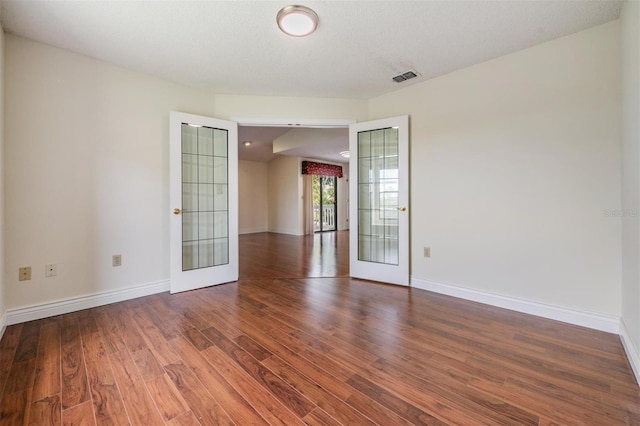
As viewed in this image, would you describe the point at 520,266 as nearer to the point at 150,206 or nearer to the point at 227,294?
the point at 227,294

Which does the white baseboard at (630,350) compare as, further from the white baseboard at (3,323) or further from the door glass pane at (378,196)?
the white baseboard at (3,323)

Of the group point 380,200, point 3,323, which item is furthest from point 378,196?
point 3,323

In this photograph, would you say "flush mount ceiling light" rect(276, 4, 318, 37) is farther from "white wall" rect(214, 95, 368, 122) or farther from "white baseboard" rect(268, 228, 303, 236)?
"white baseboard" rect(268, 228, 303, 236)

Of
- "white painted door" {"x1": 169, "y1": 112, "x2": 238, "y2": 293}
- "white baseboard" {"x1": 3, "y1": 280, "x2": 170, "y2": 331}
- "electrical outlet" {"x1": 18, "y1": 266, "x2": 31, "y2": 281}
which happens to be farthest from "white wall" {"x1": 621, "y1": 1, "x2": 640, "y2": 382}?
"electrical outlet" {"x1": 18, "y1": 266, "x2": 31, "y2": 281}

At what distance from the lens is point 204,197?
338 centimetres

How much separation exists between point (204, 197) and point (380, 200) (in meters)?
2.15

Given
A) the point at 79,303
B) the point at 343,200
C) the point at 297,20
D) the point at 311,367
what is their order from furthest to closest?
the point at 343,200 → the point at 79,303 → the point at 297,20 → the point at 311,367

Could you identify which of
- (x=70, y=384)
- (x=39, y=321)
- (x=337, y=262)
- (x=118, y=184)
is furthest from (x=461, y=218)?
(x=39, y=321)

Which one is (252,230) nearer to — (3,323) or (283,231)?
(283,231)

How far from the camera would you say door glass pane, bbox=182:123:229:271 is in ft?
10.6

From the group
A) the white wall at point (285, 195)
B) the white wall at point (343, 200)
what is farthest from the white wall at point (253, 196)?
the white wall at point (343, 200)

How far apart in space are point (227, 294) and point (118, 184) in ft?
5.12

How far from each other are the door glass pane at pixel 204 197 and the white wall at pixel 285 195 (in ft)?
15.8

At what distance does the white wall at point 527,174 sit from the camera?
85.8 inches
